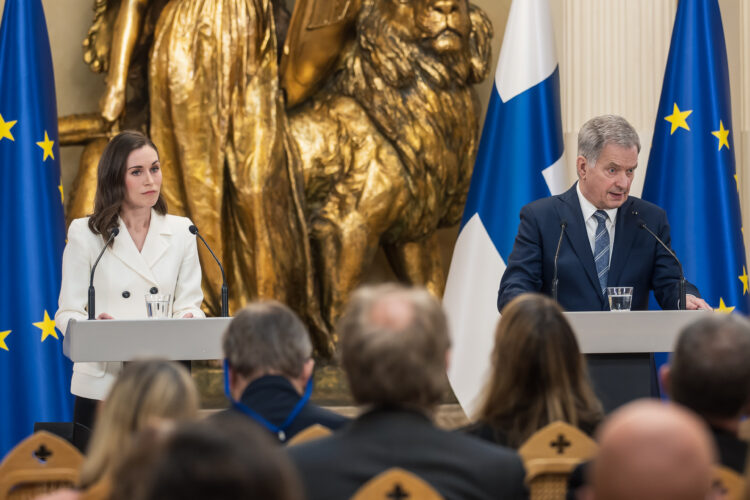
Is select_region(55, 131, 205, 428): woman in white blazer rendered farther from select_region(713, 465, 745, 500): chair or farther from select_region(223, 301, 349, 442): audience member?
select_region(713, 465, 745, 500): chair

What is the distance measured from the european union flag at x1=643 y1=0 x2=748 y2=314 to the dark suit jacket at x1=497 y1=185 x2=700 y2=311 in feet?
4.60

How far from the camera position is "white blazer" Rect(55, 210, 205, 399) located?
351 centimetres

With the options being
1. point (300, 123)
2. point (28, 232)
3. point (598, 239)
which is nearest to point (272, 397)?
point (598, 239)

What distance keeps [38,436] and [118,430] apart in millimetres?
516

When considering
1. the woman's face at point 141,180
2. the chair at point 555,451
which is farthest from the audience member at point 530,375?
the woman's face at point 141,180

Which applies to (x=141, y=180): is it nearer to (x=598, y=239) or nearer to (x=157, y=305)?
(x=157, y=305)

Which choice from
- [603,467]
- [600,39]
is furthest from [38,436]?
[600,39]

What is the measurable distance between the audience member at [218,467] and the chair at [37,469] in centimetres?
91

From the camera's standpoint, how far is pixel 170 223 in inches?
148

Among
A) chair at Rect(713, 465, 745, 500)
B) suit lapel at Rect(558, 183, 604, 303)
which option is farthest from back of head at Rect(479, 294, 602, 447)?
suit lapel at Rect(558, 183, 604, 303)

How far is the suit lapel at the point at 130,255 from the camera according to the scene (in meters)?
3.60

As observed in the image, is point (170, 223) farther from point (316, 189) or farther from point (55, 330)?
point (316, 189)

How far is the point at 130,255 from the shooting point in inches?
142

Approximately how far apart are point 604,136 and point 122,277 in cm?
170
